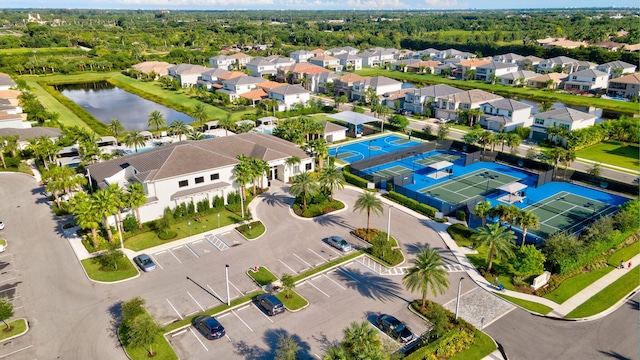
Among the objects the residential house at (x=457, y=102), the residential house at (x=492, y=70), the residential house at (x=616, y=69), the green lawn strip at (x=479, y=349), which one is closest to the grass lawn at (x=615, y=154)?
the residential house at (x=457, y=102)

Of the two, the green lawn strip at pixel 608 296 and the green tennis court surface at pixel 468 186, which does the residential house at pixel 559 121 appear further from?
the green lawn strip at pixel 608 296

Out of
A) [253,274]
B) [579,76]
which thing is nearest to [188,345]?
[253,274]

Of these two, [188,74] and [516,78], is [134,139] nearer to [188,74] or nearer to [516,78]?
[188,74]

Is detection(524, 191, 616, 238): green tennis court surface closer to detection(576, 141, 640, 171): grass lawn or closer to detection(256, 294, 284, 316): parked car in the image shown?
detection(576, 141, 640, 171): grass lawn

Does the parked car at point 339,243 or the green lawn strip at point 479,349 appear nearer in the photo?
the green lawn strip at point 479,349

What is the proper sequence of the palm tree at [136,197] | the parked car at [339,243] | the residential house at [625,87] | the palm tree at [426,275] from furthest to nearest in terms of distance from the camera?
the residential house at [625,87], the palm tree at [136,197], the parked car at [339,243], the palm tree at [426,275]

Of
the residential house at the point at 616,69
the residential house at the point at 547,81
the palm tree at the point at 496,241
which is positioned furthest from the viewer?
the residential house at the point at 616,69

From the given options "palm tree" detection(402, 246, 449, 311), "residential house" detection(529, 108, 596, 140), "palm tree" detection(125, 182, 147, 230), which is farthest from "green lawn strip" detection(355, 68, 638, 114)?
"palm tree" detection(125, 182, 147, 230)
